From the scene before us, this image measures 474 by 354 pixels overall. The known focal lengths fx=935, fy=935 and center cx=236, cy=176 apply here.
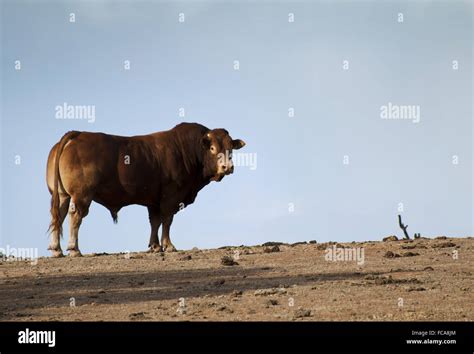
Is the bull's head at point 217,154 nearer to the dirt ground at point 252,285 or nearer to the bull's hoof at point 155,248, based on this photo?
the dirt ground at point 252,285

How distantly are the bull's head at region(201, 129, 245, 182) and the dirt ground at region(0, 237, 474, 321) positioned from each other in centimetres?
228

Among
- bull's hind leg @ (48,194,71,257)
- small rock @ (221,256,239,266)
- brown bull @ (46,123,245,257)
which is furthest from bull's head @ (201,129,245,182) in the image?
small rock @ (221,256,239,266)

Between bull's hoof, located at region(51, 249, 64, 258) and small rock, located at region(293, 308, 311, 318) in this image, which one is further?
bull's hoof, located at region(51, 249, 64, 258)

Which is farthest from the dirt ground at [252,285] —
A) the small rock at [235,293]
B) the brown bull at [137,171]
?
the brown bull at [137,171]

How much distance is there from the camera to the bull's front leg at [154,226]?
86.5 ft

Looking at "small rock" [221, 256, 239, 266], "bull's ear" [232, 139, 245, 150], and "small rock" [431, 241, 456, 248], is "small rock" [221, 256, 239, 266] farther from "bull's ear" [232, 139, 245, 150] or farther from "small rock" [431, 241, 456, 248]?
"small rock" [431, 241, 456, 248]

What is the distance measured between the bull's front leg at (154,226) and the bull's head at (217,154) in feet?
6.15

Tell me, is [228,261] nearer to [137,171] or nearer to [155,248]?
[155,248]

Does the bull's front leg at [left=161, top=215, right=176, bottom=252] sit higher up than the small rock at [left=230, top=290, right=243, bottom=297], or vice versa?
the bull's front leg at [left=161, top=215, right=176, bottom=252]

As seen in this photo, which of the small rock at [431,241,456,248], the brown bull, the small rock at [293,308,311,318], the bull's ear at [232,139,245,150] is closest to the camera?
the small rock at [293,308,311,318]

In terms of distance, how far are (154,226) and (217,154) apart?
8.99 feet

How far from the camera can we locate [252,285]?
19.0 m

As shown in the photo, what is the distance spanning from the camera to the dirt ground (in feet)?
51.2
